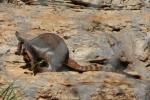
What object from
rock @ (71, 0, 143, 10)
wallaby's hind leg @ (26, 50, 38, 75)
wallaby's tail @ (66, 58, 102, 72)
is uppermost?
rock @ (71, 0, 143, 10)

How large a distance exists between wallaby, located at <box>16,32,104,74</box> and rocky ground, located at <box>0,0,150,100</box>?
7 centimetres

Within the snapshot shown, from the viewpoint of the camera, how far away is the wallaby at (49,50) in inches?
120

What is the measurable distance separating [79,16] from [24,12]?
1.30 ft

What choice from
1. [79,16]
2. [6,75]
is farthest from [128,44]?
[6,75]

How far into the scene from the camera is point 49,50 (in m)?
3.32

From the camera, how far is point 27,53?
317cm

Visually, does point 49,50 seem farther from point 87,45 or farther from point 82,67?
point 82,67

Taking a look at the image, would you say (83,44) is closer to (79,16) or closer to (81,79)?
(79,16)

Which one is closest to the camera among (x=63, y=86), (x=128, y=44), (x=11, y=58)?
(x=63, y=86)

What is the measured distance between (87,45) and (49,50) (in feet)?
0.86

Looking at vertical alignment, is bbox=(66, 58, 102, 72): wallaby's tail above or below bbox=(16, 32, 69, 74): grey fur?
below

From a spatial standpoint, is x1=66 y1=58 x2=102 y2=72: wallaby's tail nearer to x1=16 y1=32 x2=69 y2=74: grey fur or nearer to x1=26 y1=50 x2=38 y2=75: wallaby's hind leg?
x1=16 y1=32 x2=69 y2=74: grey fur

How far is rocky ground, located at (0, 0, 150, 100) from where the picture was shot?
2.69 metres

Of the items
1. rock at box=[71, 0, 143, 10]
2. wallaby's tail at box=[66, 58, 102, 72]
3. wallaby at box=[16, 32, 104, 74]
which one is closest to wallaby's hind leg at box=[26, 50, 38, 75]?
wallaby at box=[16, 32, 104, 74]
